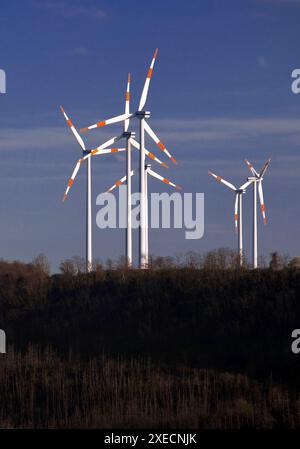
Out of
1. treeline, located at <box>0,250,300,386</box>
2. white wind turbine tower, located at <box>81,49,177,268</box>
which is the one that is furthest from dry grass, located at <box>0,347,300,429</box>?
white wind turbine tower, located at <box>81,49,177,268</box>

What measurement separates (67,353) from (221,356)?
282 inches

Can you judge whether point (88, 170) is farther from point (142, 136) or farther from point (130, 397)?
point (130, 397)

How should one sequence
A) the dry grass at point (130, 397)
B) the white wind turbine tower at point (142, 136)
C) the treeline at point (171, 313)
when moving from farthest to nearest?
the white wind turbine tower at point (142, 136)
the treeline at point (171, 313)
the dry grass at point (130, 397)

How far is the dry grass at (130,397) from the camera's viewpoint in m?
28.0

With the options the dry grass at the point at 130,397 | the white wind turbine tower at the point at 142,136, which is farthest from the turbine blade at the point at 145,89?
the dry grass at the point at 130,397

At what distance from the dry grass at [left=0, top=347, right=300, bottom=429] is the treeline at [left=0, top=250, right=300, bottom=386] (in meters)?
1.88

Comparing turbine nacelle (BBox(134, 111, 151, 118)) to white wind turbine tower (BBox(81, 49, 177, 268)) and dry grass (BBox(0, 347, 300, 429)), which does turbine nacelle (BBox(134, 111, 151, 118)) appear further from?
dry grass (BBox(0, 347, 300, 429))

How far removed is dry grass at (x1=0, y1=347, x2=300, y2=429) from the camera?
28.0m

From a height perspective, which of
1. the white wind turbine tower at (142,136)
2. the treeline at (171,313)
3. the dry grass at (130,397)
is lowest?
the dry grass at (130,397)

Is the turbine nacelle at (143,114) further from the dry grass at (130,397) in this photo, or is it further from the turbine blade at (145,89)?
the dry grass at (130,397)

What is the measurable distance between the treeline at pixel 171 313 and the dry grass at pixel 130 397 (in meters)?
1.88

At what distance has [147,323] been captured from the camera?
41.1 m

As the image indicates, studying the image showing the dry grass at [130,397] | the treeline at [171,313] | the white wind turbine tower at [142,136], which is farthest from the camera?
the white wind turbine tower at [142,136]

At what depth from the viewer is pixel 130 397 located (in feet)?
104
